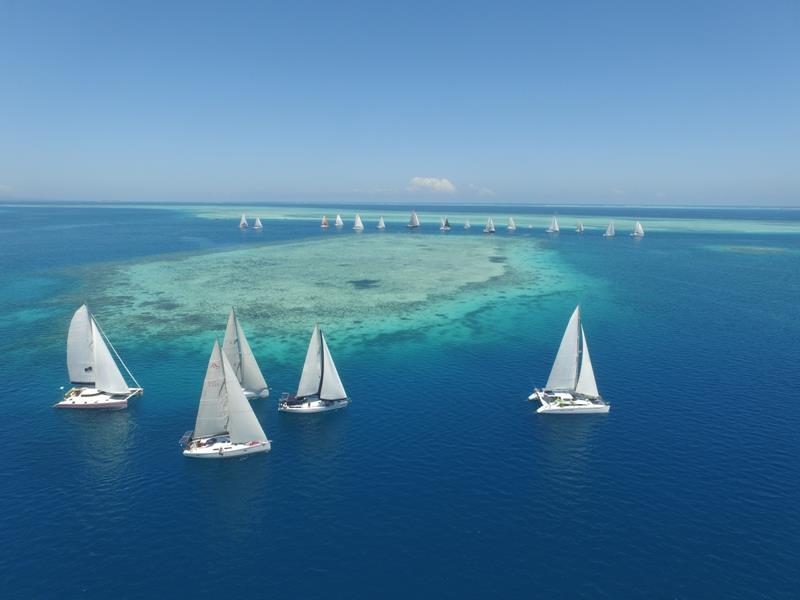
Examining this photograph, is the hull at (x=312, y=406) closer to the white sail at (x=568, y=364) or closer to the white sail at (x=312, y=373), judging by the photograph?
the white sail at (x=312, y=373)

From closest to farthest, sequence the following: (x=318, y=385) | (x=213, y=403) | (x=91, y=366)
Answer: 1. (x=213, y=403)
2. (x=318, y=385)
3. (x=91, y=366)

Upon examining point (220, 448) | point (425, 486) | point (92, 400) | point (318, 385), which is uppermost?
point (318, 385)

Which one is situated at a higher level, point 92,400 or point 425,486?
point 92,400

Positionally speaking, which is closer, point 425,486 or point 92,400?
point 425,486

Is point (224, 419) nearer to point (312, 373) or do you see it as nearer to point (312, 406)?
point (312, 406)

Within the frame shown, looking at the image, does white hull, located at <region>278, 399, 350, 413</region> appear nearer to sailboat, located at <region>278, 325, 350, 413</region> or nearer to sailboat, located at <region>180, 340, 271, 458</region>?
sailboat, located at <region>278, 325, 350, 413</region>

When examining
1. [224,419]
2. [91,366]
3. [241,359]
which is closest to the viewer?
[224,419]

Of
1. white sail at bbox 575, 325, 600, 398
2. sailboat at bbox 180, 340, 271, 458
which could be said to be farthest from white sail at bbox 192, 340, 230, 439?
white sail at bbox 575, 325, 600, 398

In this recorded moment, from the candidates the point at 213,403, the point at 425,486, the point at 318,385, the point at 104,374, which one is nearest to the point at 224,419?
the point at 213,403
